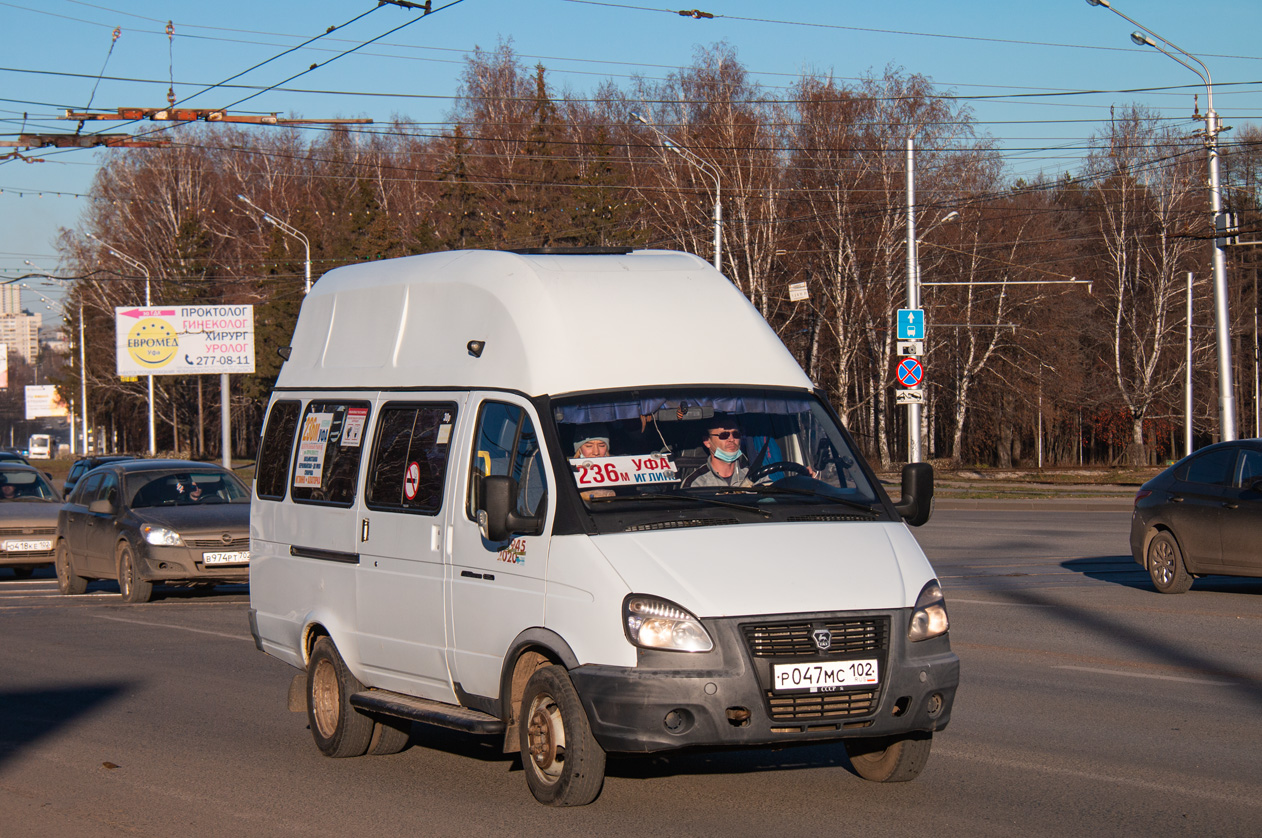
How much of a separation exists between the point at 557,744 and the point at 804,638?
3.98 feet

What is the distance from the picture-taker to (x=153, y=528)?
16.2 m

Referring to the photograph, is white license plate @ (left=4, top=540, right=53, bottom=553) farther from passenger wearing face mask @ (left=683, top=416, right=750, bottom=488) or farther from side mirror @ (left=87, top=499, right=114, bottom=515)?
passenger wearing face mask @ (left=683, top=416, right=750, bottom=488)

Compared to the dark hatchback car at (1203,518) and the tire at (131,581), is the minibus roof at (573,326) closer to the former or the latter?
the dark hatchback car at (1203,518)

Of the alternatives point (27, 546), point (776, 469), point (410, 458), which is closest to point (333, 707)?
point (410, 458)

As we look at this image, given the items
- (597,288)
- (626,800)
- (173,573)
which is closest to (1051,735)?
(626,800)

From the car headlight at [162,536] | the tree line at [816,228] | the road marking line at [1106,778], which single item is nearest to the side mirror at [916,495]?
the road marking line at [1106,778]

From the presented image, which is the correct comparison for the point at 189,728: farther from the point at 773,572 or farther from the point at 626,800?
the point at 773,572

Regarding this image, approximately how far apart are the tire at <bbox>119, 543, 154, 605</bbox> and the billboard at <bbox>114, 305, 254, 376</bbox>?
26.4 meters

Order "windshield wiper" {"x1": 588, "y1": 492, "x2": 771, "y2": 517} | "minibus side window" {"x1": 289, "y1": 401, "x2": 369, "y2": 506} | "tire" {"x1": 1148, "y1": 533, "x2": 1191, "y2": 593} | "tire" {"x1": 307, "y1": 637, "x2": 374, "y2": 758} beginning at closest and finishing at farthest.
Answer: "windshield wiper" {"x1": 588, "y1": 492, "x2": 771, "y2": 517}, "tire" {"x1": 307, "y1": 637, "x2": 374, "y2": 758}, "minibus side window" {"x1": 289, "y1": 401, "x2": 369, "y2": 506}, "tire" {"x1": 1148, "y1": 533, "x2": 1191, "y2": 593}

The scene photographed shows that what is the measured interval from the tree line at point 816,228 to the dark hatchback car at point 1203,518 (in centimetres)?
2618

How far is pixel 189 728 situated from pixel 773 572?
4492mm

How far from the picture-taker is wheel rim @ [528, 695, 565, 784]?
602 cm

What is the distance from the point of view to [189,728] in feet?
27.9

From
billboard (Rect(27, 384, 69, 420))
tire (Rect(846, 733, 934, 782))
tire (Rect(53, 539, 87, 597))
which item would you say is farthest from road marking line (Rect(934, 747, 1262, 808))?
billboard (Rect(27, 384, 69, 420))
